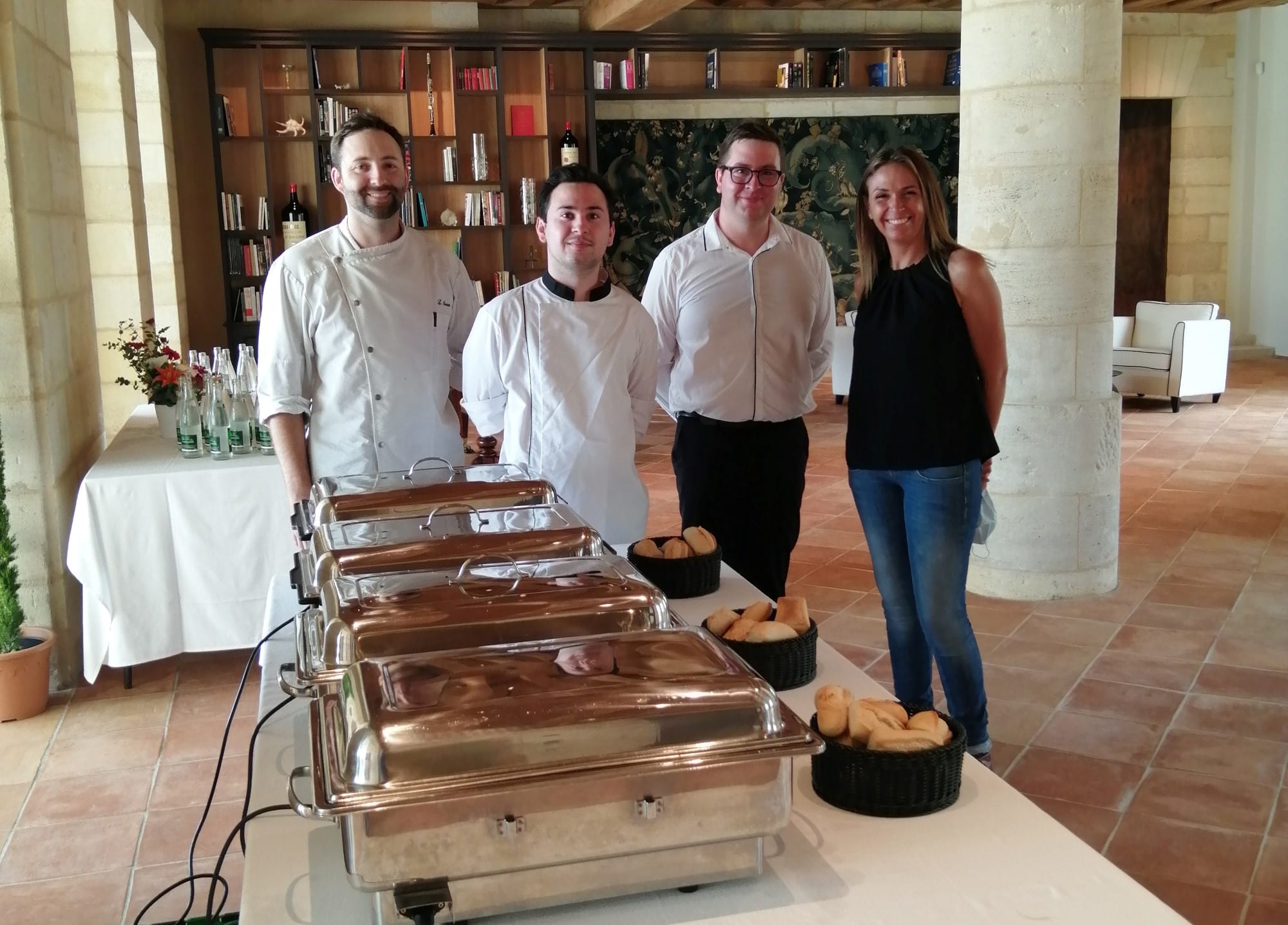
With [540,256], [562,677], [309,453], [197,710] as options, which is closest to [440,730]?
[562,677]

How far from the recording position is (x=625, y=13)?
8836mm

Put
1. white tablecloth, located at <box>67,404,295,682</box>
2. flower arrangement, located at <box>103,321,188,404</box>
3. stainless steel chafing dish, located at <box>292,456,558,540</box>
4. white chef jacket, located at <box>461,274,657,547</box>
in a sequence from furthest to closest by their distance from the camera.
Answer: flower arrangement, located at <box>103,321,188,404</box>
white tablecloth, located at <box>67,404,295,682</box>
white chef jacket, located at <box>461,274,657,547</box>
stainless steel chafing dish, located at <box>292,456,558,540</box>

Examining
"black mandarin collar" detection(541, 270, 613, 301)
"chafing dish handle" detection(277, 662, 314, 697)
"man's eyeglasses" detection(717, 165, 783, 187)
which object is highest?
"man's eyeglasses" detection(717, 165, 783, 187)

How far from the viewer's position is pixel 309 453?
9.87ft

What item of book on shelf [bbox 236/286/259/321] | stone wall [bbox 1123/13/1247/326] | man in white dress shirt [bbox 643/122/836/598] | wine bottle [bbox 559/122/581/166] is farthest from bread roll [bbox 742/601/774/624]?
stone wall [bbox 1123/13/1247/326]

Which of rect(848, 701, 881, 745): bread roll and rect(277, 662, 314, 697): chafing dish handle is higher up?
rect(277, 662, 314, 697): chafing dish handle

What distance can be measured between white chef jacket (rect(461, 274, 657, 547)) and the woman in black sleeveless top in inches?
20.7

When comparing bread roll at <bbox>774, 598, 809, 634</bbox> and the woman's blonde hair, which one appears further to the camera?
the woman's blonde hair

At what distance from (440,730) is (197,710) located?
3.23 meters

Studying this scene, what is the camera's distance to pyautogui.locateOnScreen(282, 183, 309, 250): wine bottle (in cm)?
910

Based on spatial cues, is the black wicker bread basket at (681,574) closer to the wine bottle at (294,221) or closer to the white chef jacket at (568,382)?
the white chef jacket at (568,382)

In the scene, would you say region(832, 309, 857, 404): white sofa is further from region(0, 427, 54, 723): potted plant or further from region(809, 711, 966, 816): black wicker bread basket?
region(809, 711, 966, 816): black wicker bread basket

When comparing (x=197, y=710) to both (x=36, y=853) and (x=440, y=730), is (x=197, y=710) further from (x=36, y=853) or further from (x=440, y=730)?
(x=440, y=730)

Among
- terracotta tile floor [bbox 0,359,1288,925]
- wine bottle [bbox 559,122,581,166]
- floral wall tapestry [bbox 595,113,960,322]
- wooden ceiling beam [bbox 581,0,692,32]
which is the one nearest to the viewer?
terracotta tile floor [bbox 0,359,1288,925]
